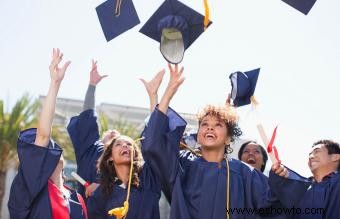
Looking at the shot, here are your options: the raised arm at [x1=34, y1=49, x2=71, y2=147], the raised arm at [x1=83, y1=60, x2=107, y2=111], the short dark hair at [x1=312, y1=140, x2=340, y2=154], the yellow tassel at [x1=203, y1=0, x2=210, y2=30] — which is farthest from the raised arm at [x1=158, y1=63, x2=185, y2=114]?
the short dark hair at [x1=312, y1=140, x2=340, y2=154]

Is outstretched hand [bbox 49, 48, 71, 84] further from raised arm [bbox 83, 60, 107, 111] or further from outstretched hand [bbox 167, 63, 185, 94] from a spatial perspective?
raised arm [bbox 83, 60, 107, 111]

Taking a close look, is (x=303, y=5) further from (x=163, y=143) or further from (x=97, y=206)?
(x=97, y=206)

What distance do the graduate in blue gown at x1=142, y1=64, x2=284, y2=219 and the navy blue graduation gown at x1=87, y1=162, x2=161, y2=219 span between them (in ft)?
2.18

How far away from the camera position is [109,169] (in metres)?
4.63

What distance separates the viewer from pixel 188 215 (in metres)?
3.57

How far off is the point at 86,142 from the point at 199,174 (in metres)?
1.75

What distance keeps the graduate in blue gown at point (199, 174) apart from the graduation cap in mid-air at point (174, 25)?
1350mm

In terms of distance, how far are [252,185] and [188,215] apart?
525mm

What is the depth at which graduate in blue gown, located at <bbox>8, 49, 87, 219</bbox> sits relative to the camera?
354 centimetres

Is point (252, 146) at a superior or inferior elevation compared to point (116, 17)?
inferior

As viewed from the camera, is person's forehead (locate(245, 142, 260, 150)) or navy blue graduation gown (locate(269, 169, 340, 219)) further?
person's forehead (locate(245, 142, 260, 150))

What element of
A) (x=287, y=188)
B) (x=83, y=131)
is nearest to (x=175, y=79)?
(x=287, y=188)

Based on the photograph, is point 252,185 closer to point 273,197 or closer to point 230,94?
point 273,197

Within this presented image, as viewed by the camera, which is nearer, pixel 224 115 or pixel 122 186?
pixel 224 115
